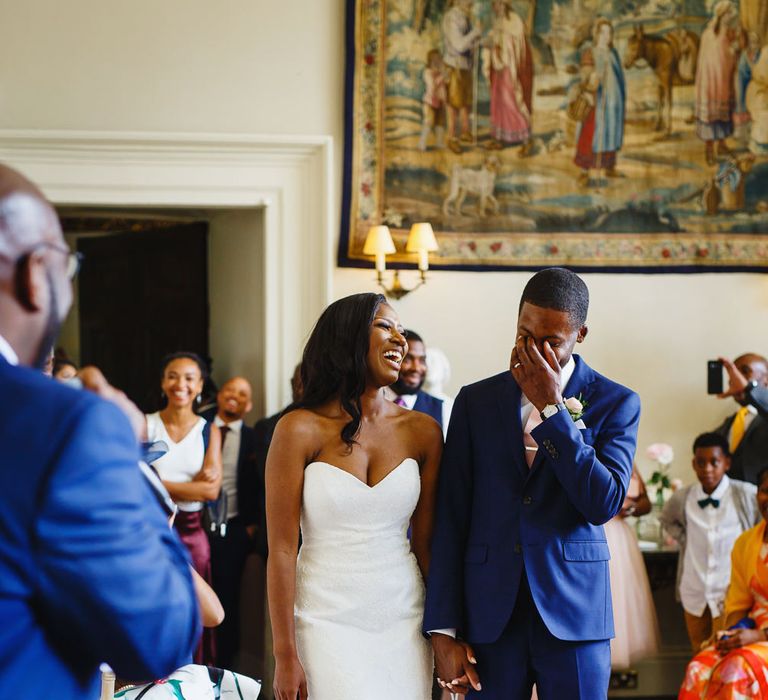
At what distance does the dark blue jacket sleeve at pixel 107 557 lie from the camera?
51.4 inches

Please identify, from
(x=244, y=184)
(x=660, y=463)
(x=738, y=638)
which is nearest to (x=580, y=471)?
(x=738, y=638)

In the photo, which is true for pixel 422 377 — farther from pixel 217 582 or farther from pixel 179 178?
pixel 179 178

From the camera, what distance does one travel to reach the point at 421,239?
6.96m

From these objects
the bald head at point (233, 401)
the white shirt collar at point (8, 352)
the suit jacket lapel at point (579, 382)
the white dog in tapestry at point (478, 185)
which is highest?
the white dog in tapestry at point (478, 185)

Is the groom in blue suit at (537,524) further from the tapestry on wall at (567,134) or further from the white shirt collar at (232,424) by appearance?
the tapestry on wall at (567,134)

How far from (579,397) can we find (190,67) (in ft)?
15.6

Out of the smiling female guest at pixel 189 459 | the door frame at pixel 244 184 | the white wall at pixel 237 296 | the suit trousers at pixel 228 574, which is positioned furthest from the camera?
the white wall at pixel 237 296

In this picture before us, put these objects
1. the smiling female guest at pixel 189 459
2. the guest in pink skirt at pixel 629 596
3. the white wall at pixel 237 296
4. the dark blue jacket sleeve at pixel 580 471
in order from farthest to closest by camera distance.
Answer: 1. the white wall at pixel 237 296
2. the guest in pink skirt at pixel 629 596
3. the smiling female guest at pixel 189 459
4. the dark blue jacket sleeve at pixel 580 471

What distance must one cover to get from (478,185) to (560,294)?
437 cm

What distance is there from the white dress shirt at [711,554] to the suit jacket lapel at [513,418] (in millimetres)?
3257

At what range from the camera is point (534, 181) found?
7.29 meters

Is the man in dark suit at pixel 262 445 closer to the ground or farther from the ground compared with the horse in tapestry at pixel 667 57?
closer to the ground

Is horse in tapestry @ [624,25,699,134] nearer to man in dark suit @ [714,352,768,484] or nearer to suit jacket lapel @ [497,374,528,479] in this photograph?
man in dark suit @ [714,352,768,484]

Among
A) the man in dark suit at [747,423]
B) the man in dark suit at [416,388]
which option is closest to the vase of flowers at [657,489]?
the man in dark suit at [747,423]
